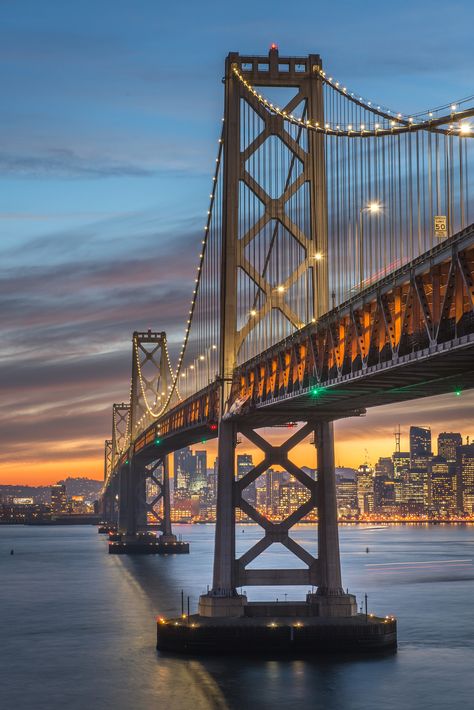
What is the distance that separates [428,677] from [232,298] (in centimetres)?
1550

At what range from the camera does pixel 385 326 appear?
31.1 meters

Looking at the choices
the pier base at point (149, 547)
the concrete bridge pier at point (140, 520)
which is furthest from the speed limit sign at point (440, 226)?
the pier base at point (149, 547)

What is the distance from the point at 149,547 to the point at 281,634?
84544mm

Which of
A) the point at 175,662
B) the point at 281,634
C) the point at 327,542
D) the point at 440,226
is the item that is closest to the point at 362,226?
the point at 440,226

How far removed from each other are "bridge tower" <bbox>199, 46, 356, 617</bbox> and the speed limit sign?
16.7 metres

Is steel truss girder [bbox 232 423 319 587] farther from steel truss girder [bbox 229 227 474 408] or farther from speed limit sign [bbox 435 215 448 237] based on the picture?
speed limit sign [bbox 435 215 448 237]

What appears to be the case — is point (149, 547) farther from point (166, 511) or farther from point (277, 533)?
point (277, 533)

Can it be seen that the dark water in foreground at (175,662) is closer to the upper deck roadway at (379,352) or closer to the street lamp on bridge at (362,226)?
the upper deck roadway at (379,352)

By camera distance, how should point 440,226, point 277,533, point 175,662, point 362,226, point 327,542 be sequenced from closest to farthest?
point 440,226, point 362,226, point 175,662, point 327,542, point 277,533

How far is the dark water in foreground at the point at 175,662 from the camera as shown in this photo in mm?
41469

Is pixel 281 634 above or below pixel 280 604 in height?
below

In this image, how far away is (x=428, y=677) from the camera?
148 ft

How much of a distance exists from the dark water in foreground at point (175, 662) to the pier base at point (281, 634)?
0.60 metres

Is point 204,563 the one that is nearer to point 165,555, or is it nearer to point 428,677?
point 165,555
